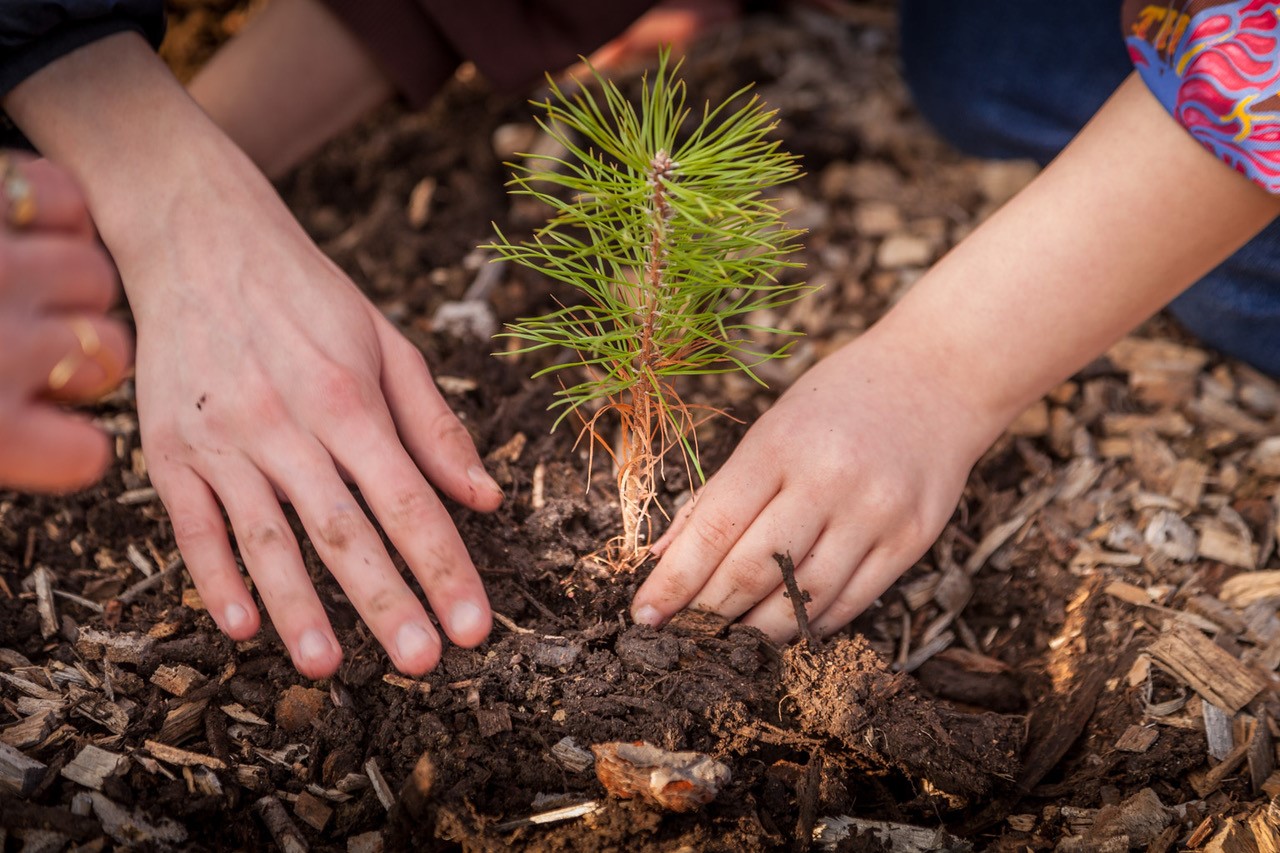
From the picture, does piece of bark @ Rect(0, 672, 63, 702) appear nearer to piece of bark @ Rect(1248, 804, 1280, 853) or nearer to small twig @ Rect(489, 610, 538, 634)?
small twig @ Rect(489, 610, 538, 634)

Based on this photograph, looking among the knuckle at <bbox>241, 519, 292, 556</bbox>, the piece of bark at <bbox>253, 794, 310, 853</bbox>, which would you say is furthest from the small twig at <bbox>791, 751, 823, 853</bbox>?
the knuckle at <bbox>241, 519, 292, 556</bbox>

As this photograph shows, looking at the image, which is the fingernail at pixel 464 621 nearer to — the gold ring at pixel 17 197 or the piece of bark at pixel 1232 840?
the gold ring at pixel 17 197

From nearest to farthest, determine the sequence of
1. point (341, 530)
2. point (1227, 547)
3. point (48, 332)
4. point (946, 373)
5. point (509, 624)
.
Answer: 1. point (48, 332)
2. point (341, 530)
3. point (509, 624)
4. point (946, 373)
5. point (1227, 547)

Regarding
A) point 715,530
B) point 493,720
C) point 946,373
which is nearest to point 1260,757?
point 946,373

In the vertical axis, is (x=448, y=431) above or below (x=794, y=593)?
above

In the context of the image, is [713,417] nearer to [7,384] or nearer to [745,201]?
[745,201]

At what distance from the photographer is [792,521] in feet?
4.09

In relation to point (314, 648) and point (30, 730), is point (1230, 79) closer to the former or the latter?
point (314, 648)

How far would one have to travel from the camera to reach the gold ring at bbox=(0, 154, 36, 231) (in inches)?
36.5

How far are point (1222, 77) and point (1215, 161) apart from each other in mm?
105

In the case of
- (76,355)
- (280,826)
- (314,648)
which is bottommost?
(280,826)

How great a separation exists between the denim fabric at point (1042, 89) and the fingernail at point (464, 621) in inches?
54.8

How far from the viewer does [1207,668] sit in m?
1.32

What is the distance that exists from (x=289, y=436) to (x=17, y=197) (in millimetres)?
402
